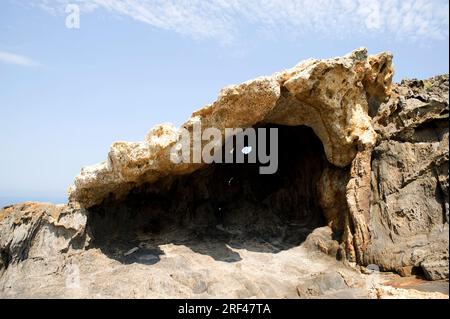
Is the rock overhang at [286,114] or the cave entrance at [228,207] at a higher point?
the rock overhang at [286,114]

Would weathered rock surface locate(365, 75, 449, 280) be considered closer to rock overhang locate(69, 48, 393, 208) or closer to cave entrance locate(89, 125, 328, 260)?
rock overhang locate(69, 48, 393, 208)

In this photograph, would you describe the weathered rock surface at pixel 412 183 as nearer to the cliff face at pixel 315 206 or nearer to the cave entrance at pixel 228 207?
the cliff face at pixel 315 206

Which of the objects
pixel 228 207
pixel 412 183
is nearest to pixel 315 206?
pixel 228 207

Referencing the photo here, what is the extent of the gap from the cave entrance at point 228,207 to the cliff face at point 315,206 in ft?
0.20

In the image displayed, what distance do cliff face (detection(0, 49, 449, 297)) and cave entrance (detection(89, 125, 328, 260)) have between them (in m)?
0.06

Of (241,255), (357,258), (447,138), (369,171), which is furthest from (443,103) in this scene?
(241,255)

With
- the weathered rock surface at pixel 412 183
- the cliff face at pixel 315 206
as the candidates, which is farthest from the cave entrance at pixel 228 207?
the weathered rock surface at pixel 412 183

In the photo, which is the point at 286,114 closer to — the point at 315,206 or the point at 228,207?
the point at 315,206

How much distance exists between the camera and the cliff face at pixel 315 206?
8.57 meters

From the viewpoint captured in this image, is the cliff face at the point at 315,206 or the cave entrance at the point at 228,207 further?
the cave entrance at the point at 228,207

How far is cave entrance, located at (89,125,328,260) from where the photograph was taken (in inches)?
414

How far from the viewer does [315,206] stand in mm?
11758

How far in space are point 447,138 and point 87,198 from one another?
8395 millimetres

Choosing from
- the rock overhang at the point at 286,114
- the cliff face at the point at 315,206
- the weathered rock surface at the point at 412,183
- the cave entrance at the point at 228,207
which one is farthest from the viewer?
the cave entrance at the point at 228,207
